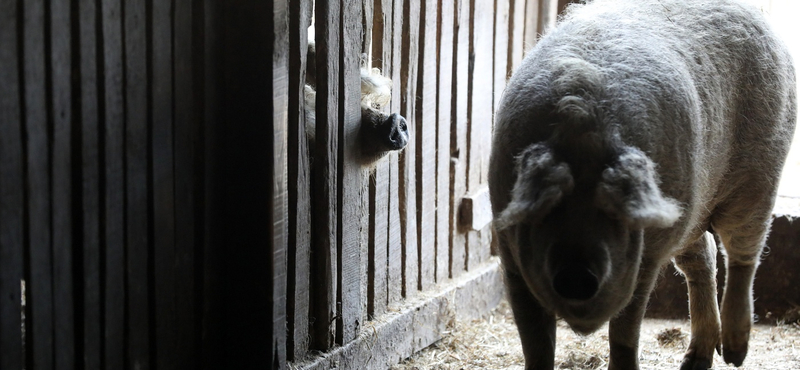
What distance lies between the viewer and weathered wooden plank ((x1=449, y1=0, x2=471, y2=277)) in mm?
4559

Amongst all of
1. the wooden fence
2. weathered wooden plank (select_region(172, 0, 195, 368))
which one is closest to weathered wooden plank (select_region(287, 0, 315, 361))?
the wooden fence

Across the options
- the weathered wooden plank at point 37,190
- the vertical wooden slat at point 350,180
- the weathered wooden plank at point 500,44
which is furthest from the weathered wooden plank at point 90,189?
the weathered wooden plank at point 500,44

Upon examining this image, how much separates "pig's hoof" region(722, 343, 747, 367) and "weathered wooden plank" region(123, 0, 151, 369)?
2.70m

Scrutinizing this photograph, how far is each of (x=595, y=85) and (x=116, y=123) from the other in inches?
59.0

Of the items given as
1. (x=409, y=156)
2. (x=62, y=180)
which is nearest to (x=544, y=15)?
(x=409, y=156)

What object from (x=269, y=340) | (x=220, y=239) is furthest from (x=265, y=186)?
(x=269, y=340)

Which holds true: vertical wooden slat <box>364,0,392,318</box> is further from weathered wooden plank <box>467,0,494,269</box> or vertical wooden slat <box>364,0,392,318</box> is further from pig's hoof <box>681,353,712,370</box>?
pig's hoof <box>681,353,712,370</box>

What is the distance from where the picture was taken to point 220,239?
9.95ft

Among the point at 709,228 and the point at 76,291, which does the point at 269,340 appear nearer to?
the point at 76,291

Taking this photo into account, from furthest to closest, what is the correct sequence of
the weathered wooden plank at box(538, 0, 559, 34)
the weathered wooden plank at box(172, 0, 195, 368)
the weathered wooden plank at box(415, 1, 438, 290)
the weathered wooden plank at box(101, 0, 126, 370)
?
the weathered wooden plank at box(538, 0, 559, 34), the weathered wooden plank at box(415, 1, 438, 290), the weathered wooden plank at box(172, 0, 195, 368), the weathered wooden plank at box(101, 0, 126, 370)

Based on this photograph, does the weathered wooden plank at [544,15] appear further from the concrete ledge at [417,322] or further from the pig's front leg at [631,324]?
the pig's front leg at [631,324]

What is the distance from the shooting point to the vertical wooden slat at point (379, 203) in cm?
374

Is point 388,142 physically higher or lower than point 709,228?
higher

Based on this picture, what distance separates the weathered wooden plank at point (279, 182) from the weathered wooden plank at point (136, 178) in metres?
0.45
